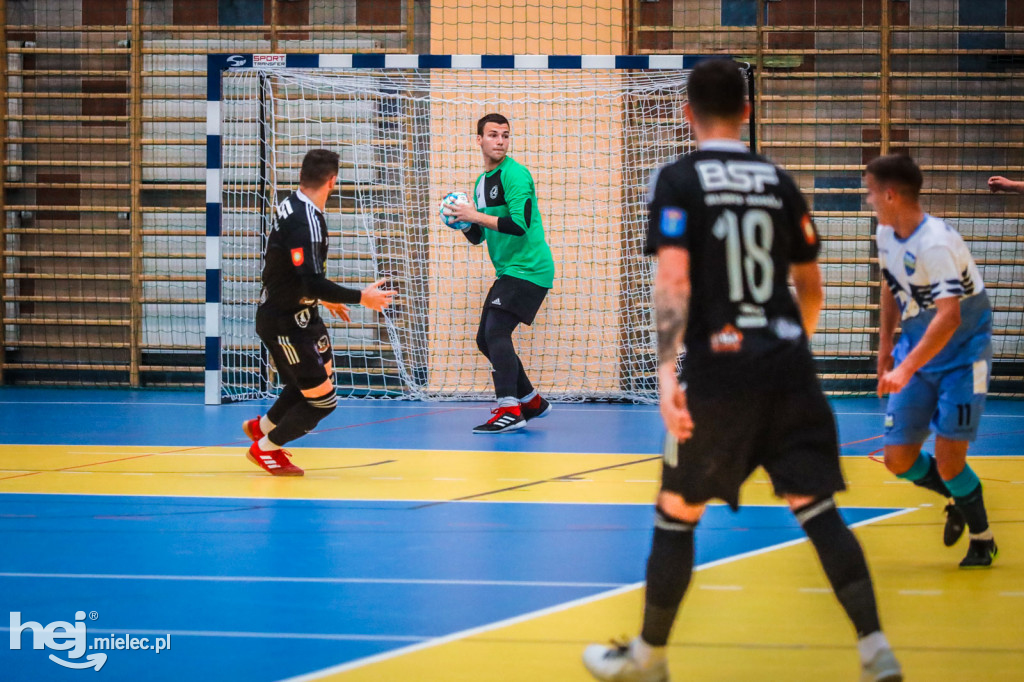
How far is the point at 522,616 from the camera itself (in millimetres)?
3000

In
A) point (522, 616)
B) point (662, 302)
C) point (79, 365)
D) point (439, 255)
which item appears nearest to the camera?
point (662, 302)

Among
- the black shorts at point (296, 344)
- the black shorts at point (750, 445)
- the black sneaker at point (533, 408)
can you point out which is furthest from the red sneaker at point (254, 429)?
the black shorts at point (750, 445)

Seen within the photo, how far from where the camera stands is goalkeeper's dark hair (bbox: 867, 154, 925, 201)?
11.4 ft

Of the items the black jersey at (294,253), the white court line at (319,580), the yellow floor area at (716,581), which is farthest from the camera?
the black jersey at (294,253)

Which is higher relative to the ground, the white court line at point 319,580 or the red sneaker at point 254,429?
the red sneaker at point 254,429

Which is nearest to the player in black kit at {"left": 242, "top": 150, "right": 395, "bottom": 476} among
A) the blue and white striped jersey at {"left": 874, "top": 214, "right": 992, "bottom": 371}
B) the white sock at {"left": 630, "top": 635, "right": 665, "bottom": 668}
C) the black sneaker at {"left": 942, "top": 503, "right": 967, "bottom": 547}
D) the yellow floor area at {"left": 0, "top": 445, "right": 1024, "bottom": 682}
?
the yellow floor area at {"left": 0, "top": 445, "right": 1024, "bottom": 682}

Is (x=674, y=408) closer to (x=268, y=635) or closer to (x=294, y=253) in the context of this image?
(x=268, y=635)

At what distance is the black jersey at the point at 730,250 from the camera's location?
2.36 metres

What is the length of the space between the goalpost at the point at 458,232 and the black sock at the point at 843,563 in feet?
23.3

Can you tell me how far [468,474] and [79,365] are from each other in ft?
21.4

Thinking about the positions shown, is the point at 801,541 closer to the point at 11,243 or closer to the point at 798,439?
the point at 798,439

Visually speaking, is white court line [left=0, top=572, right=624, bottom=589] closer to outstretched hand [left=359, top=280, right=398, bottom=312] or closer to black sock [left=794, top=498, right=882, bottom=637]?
black sock [left=794, top=498, right=882, bottom=637]

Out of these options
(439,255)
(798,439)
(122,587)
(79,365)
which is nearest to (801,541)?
(798,439)

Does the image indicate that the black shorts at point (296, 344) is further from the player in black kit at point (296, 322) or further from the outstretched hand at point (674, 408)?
the outstretched hand at point (674, 408)
